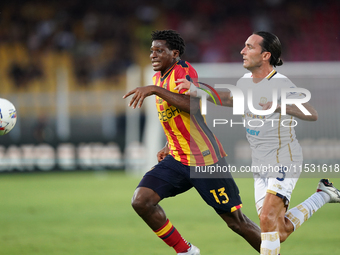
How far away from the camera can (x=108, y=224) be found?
7656 mm

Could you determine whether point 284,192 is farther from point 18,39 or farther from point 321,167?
point 18,39

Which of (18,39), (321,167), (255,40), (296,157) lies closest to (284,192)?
(296,157)

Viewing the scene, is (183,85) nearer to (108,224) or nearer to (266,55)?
(266,55)

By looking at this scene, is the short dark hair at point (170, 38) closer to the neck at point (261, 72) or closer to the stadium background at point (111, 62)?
the neck at point (261, 72)

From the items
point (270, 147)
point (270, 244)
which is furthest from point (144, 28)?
point (270, 244)

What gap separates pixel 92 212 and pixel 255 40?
522 centimetres

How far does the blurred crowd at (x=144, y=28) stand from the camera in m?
19.7

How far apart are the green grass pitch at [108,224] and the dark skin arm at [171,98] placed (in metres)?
1.85

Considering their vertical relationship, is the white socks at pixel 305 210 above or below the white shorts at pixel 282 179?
below

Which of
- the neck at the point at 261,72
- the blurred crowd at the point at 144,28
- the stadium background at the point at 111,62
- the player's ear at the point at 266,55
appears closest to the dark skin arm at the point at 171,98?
the neck at the point at 261,72

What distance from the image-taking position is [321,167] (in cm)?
1314

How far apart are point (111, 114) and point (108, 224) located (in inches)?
327

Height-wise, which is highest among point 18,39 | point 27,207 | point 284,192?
point 18,39

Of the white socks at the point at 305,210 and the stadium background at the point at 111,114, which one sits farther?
the stadium background at the point at 111,114
